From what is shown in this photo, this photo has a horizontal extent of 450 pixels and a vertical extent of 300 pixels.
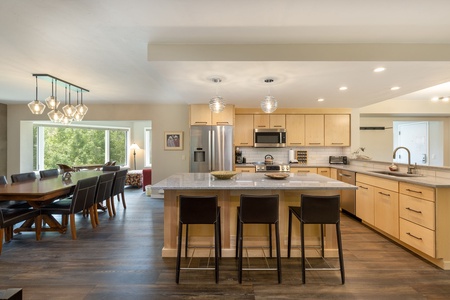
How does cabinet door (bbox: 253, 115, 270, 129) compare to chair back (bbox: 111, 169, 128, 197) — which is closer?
chair back (bbox: 111, 169, 128, 197)

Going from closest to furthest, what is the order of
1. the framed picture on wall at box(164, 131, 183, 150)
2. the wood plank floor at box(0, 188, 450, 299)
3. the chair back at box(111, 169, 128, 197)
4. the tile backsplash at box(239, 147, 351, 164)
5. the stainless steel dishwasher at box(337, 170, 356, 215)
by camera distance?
1. the wood plank floor at box(0, 188, 450, 299)
2. the stainless steel dishwasher at box(337, 170, 356, 215)
3. the chair back at box(111, 169, 128, 197)
4. the tile backsplash at box(239, 147, 351, 164)
5. the framed picture on wall at box(164, 131, 183, 150)

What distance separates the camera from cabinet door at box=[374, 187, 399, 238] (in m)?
2.99

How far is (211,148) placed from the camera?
16.1 feet

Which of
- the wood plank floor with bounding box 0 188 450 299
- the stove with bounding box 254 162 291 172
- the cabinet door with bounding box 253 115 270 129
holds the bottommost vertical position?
the wood plank floor with bounding box 0 188 450 299

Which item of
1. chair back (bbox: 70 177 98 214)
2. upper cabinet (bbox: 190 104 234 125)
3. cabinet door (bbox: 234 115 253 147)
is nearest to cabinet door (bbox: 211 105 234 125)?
upper cabinet (bbox: 190 104 234 125)

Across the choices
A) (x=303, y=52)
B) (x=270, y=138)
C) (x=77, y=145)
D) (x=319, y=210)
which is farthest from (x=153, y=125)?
(x=319, y=210)

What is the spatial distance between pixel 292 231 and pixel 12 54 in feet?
13.4

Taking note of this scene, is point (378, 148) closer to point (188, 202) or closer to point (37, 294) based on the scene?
point (188, 202)

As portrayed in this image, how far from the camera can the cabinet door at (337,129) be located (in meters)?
5.32

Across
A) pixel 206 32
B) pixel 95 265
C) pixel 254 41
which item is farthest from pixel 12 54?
pixel 254 41

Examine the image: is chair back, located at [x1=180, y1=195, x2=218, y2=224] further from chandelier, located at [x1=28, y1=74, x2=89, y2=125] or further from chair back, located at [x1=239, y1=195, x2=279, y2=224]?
chandelier, located at [x1=28, y1=74, x2=89, y2=125]

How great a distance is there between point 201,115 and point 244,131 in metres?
1.10

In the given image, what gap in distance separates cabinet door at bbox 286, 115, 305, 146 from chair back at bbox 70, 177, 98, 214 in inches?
160

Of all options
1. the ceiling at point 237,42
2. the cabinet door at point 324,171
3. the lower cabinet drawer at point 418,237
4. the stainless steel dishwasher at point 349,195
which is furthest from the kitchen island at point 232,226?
the cabinet door at point 324,171
